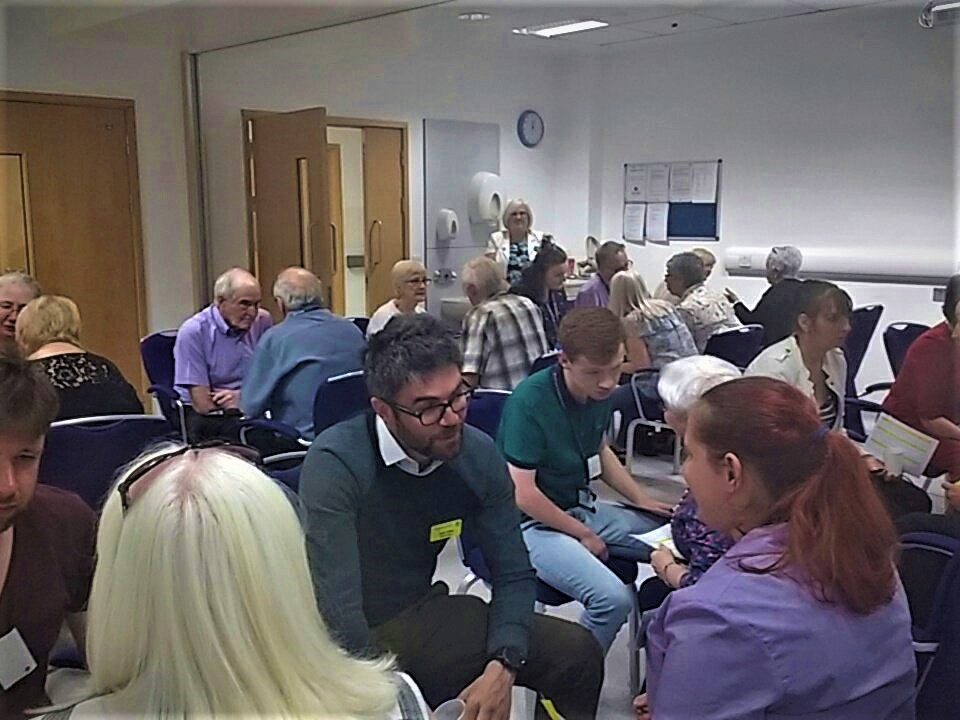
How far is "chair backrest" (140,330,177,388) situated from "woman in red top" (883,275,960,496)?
9.37 ft

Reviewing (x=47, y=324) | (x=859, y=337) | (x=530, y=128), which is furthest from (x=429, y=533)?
(x=530, y=128)

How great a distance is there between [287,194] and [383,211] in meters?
0.63

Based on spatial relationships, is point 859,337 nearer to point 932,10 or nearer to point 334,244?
point 932,10

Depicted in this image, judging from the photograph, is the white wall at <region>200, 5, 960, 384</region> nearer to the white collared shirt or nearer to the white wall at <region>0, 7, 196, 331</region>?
the white wall at <region>0, 7, 196, 331</region>

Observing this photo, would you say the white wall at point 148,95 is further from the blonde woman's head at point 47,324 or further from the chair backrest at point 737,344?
the chair backrest at point 737,344

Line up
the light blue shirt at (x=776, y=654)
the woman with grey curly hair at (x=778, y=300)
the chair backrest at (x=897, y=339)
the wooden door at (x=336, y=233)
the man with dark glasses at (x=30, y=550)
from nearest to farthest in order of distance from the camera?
the light blue shirt at (x=776, y=654)
the man with dark glasses at (x=30, y=550)
the woman with grey curly hair at (x=778, y=300)
the chair backrest at (x=897, y=339)
the wooden door at (x=336, y=233)

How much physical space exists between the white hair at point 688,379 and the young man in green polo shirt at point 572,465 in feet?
0.66

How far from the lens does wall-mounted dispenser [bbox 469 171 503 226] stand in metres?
5.60

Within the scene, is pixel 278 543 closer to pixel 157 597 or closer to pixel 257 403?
pixel 157 597

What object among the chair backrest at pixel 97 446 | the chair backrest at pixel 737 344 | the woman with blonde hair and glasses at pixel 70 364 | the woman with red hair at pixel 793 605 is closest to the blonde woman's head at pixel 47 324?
the woman with blonde hair and glasses at pixel 70 364

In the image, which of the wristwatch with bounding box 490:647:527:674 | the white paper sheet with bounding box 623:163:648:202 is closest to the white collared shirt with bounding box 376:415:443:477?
the wristwatch with bounding box 490:647:527:674

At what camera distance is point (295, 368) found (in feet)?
10.3

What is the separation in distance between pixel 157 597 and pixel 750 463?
819mm

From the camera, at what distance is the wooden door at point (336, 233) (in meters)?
5.50
